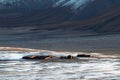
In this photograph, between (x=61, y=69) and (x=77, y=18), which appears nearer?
(x=61, y=69)

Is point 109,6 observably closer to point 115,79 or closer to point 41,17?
point 41,17

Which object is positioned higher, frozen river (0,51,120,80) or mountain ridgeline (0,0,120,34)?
mountain ridgeline (0,0,120,34)

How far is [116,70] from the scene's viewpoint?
39344mm

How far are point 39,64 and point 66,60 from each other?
3.74 meters

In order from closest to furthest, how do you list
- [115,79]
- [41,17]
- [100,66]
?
[115,79] < [100,66] < [41,17]

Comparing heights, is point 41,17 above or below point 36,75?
above

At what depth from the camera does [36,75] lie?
38.1 metres

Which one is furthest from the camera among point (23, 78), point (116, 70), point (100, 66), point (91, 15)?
point (91, 15)

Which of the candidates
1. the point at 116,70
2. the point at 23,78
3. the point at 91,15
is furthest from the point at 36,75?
the point at 91,15

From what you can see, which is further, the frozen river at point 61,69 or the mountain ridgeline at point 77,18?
the mountain ridgeline at point 77,18

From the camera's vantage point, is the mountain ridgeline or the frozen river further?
the mountain ridgeline

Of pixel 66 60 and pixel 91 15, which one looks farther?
pixel 91 15

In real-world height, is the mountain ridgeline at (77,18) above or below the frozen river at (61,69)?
above

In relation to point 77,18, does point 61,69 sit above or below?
below
